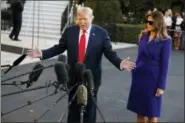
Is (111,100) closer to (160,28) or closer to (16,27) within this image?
(16,27)

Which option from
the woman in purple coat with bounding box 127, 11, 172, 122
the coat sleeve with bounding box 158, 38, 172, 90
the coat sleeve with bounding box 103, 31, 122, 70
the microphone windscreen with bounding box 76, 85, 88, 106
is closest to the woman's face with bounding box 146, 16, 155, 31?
the woman in purple coat with bounding box 127, 11, 172, 122

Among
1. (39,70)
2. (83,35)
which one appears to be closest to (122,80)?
(83,35)

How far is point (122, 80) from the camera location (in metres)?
6.95

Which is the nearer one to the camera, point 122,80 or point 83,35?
point 83,35

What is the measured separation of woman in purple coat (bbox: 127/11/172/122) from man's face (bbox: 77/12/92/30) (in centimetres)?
54

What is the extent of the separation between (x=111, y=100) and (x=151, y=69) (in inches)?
81.2

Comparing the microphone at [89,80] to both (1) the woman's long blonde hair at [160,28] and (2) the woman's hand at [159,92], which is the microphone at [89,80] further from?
(2) the woman's hand at [159,92]

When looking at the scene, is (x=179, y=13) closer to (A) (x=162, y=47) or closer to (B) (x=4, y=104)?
(A) (x=162, y=47)

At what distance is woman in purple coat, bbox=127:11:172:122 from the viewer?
3746mm

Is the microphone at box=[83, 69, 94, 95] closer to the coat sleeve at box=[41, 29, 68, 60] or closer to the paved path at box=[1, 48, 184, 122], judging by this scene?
the coat sleeve at box=[41, 29, 68, 60]

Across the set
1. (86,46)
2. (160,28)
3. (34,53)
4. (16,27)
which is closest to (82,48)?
(86,46)

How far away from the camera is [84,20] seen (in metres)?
3.27

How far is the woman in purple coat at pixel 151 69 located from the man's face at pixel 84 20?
0.54m

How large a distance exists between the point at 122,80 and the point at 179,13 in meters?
3.83
